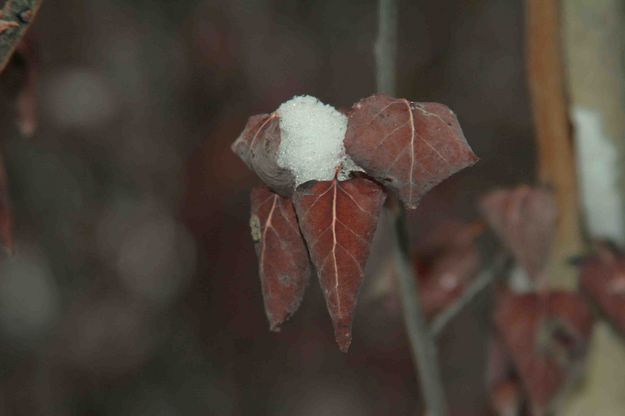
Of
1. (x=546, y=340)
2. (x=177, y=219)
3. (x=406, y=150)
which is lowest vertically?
(x=177, y=219)

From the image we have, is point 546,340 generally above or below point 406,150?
below

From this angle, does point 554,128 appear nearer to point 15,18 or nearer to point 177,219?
point 15,18

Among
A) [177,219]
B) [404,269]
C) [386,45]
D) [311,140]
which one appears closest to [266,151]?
[311,140]

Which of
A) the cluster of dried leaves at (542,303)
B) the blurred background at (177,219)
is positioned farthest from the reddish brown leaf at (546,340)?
the blurred background at (177,219)

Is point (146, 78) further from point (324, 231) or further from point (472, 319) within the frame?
point (324, 231)

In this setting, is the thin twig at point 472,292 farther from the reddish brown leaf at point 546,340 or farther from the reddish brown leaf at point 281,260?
the reddish brown leaf at point 281,260

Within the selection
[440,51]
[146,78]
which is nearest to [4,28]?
[146,78]

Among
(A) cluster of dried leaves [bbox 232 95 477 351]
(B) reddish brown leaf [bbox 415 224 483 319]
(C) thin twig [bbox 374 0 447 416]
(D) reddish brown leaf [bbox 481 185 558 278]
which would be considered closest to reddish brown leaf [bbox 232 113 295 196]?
(A) cluster of dried leaves [bbox 232 95 477 351]
